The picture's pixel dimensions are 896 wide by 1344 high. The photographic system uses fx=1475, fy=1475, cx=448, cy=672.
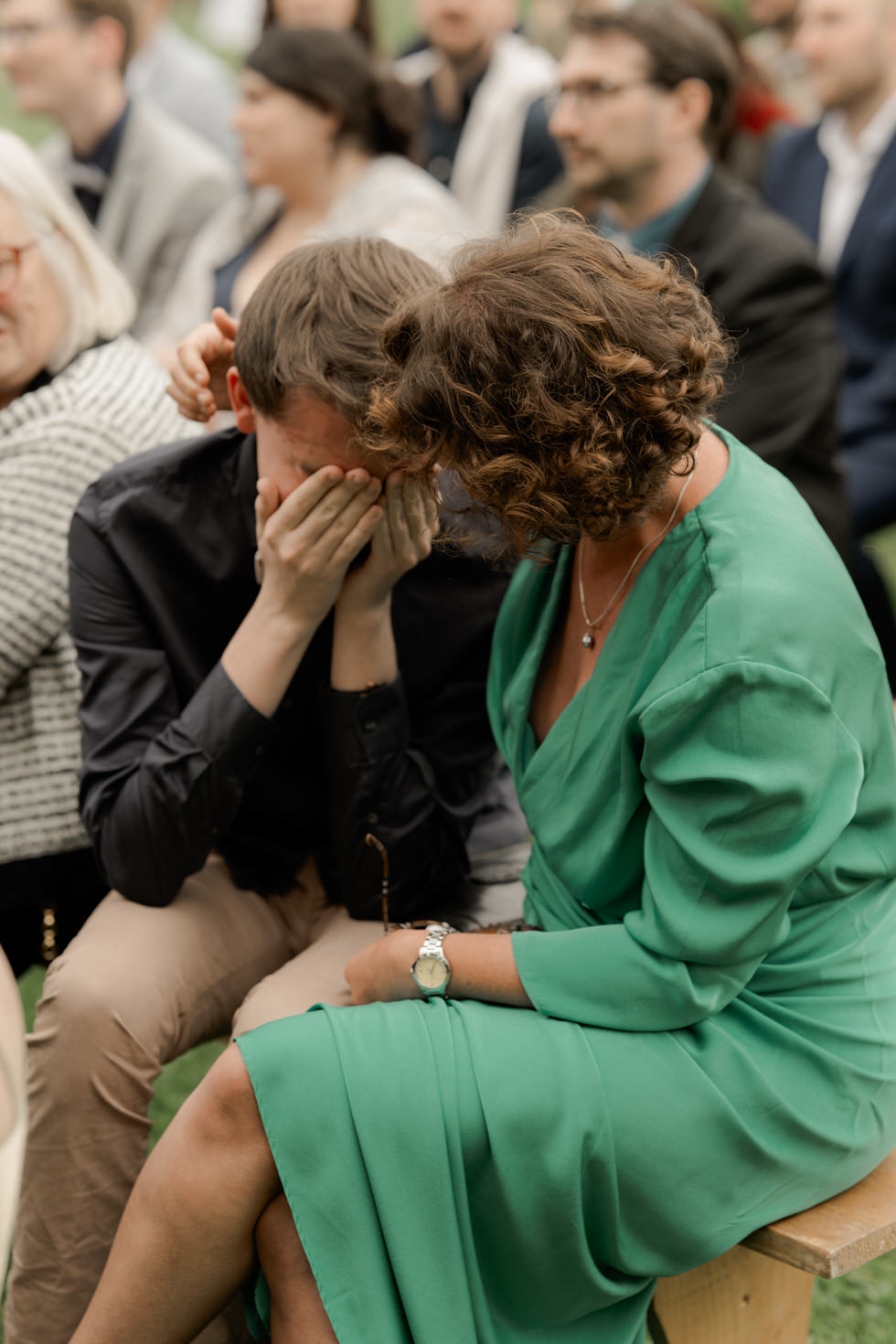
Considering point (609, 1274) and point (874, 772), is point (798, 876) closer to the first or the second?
point (874, 772)

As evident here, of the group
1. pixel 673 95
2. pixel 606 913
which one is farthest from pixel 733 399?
pixel 606 913

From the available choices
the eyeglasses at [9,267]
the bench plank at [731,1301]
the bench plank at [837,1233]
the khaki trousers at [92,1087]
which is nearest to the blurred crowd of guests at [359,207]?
the eyeglasses at [9,267]

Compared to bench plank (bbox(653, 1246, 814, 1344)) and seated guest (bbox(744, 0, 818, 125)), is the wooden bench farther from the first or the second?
seated guest (bbox(744, 0, 818, 125))

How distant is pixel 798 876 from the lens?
5.12ft

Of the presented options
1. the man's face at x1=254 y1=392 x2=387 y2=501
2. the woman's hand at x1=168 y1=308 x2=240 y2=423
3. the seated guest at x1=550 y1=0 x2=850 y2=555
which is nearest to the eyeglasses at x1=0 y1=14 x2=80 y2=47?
the seated guest at x1=550 y1=0 x2=850 y2=555

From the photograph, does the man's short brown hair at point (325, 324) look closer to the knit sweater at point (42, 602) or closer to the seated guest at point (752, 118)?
the knit sweater at point (42, 602)

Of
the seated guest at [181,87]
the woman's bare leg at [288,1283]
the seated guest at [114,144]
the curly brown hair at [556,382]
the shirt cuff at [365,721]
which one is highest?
the curly brown hair at [556,382]

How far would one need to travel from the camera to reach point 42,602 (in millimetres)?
2260

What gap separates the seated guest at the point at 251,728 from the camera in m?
1.91

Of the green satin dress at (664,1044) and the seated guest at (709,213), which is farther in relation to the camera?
the seated guest at (709,213)

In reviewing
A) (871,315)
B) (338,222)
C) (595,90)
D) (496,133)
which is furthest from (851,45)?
(338,222)

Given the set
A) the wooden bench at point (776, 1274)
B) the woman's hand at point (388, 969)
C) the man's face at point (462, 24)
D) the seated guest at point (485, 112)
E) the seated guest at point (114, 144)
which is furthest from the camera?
the man's face at point (462, 24)

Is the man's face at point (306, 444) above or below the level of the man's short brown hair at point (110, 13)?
above

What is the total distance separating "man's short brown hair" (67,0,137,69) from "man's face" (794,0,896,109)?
242 cm
